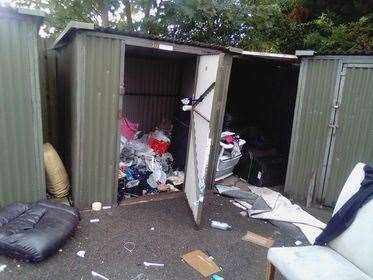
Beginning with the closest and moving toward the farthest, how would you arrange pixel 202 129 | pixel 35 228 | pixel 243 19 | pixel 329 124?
pixel 35 228, pixel 202 129, pixel 329 124, pixel 243 19

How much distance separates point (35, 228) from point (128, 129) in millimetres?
3045

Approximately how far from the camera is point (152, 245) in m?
3.89

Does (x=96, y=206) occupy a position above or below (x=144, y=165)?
below

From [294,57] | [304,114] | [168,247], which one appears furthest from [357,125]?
[168,247]

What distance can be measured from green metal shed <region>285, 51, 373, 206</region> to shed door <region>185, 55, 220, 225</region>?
66.7 inches

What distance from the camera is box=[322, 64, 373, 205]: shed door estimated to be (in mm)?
4738

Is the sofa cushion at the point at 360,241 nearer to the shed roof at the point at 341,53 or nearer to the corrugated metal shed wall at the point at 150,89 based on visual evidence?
the shed roof at the point at 341,53

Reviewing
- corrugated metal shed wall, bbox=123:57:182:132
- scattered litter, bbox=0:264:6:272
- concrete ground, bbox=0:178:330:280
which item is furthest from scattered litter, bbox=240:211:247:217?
scattered litter, bbox=0:264:6:272

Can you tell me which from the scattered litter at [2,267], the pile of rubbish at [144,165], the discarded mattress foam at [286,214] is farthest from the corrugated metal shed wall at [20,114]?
the discarded mattress foam at [286,214]

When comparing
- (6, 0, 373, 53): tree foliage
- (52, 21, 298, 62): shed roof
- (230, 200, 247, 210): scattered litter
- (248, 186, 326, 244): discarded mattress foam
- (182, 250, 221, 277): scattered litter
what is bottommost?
(182, 250, 221, 277): scattered litter

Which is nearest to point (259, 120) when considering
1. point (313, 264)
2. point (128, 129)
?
point (128, 129)

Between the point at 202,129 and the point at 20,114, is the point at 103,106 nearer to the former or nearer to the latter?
Answer: the point at 20,114

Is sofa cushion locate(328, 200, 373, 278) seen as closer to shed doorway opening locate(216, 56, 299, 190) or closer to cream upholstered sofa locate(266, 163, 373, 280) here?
cream upholstered sofa locate(266, 163, 373, 280)

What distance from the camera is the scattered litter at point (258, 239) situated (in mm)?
4169
